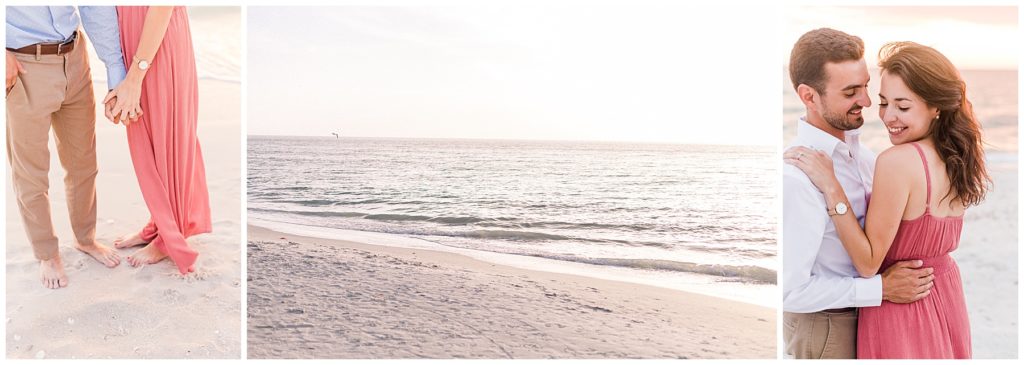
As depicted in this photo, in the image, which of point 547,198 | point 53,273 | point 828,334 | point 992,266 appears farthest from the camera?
point 547,198

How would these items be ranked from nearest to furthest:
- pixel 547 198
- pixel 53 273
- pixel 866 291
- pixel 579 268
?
1. pixel 866 291
2. pixel 53 273
3. pixel 579 268
4. pixel 547 198

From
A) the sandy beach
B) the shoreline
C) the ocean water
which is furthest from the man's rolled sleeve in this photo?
the shoreline

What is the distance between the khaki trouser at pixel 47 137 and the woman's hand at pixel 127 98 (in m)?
0.16

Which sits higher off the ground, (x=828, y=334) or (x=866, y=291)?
(x=866, y=291)

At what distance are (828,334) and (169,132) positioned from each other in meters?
2.80

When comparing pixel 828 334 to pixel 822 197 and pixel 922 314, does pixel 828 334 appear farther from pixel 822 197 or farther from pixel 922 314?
pixel 822 197

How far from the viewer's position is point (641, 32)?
14.8ft

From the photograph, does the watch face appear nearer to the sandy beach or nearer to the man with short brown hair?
the man with short brown hair

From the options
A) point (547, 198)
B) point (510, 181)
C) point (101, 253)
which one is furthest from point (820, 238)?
point (510, 181)

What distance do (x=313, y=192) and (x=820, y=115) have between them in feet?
12.0

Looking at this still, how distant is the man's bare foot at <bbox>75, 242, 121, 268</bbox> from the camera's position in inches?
117

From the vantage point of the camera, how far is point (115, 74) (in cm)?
277

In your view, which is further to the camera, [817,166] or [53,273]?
[53,273]

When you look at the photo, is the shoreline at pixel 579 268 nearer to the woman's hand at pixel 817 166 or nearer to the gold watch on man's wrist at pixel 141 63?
the woman's hand at pixel 817 166
